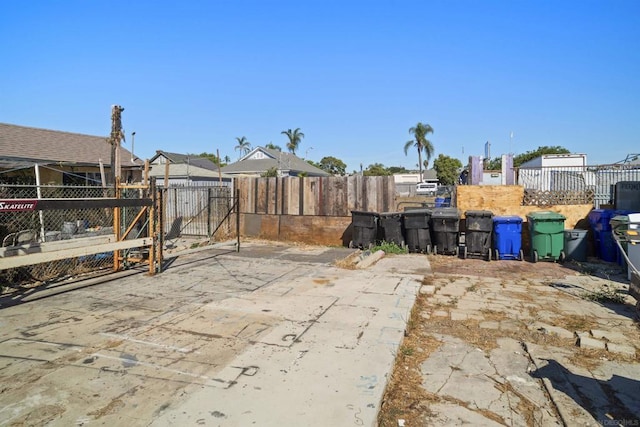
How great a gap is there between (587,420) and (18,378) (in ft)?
16.2

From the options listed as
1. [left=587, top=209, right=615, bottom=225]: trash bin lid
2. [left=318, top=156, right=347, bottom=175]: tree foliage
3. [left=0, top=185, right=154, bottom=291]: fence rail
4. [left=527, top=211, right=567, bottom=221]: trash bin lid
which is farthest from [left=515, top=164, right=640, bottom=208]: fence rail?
[left=318, top=156, right=347, bottom=175]: tree foliage

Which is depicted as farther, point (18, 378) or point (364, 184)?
point (364, 184)

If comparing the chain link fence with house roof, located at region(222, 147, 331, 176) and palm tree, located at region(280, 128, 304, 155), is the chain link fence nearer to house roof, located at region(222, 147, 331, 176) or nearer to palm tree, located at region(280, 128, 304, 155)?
house roof, located at region(222, 147, 331, 176)

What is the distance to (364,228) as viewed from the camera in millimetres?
11633

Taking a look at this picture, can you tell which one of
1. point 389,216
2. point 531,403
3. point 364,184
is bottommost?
point 531,403

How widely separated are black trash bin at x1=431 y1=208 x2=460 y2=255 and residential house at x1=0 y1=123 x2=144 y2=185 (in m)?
11.5

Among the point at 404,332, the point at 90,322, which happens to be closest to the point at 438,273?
the point at 404,332

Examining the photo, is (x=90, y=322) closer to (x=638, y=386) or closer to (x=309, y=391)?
(x=309, y=391)

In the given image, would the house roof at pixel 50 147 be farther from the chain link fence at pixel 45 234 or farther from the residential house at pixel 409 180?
the residential house at pixel 409 180

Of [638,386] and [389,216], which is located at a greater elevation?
[389,216]

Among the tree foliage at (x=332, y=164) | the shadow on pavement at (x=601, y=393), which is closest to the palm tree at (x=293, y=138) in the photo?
the tree foliage at (x=332, y=164)

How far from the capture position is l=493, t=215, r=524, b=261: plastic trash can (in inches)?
399

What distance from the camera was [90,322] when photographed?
4.98 m

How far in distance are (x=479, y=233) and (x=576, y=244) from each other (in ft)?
7.54
